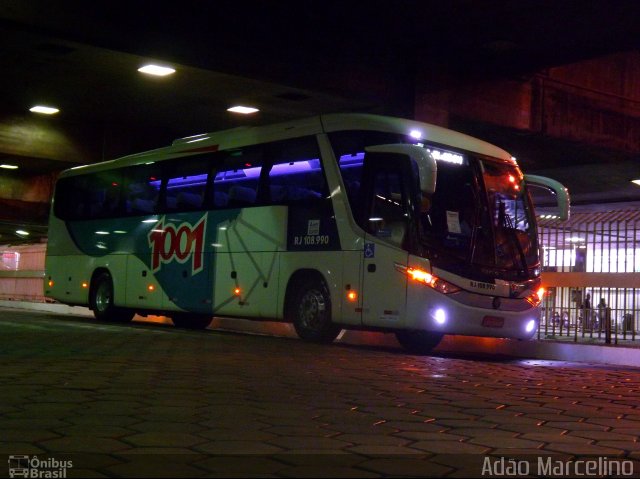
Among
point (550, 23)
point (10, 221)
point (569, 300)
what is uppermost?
point (550, 23)

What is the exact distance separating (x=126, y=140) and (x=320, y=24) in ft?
41.0

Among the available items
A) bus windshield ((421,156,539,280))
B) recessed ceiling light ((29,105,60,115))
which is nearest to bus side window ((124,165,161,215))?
recessed ceiling light ((29,105,60,115))

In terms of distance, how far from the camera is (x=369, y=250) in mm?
13883

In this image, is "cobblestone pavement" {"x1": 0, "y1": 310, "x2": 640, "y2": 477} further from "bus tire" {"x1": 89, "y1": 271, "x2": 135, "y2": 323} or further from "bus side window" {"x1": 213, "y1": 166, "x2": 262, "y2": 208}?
"bus tire" {"x1": 89, "y1": 271, "x2": 135, "y2": 323}

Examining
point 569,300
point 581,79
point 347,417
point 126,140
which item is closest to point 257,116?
point 126,140

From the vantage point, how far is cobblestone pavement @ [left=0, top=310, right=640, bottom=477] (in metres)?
4.94

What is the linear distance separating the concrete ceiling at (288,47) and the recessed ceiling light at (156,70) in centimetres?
19

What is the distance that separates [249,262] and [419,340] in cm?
350

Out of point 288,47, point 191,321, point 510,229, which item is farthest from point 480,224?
point 191,321

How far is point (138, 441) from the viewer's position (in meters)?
5.38

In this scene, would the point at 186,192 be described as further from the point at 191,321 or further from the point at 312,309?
the point at 312,309

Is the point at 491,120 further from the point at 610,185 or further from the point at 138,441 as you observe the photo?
the point at 138,441

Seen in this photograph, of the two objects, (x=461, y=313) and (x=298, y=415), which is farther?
(x=461, y=313)

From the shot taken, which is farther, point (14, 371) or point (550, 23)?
point (550, 23)
